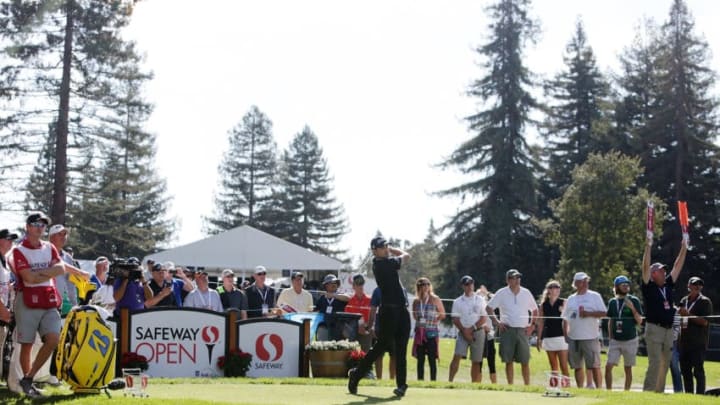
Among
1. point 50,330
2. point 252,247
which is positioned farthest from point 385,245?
point 252,247

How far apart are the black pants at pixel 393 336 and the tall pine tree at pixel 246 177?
61.9 meters

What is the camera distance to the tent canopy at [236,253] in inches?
1309

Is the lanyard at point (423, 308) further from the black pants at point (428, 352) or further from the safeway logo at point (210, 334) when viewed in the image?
the safeway logo at point (210, 334)

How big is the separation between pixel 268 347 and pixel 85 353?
16.6 feet

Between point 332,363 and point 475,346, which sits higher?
point 475,346

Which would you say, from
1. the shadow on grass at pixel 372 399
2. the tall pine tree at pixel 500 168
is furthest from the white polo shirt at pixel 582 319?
the tall pine tree at pixel 500 168

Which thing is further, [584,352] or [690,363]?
[584,352]

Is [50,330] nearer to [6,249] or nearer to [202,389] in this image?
[6,249]

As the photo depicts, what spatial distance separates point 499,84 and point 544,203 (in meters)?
7.63

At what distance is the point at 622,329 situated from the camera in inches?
575

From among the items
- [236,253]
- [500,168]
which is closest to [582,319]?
[236,253]

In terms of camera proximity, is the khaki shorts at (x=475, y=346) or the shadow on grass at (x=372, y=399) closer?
the shadow on grass at (x=372, y=399)

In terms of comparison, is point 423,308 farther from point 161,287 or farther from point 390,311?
point 390,311

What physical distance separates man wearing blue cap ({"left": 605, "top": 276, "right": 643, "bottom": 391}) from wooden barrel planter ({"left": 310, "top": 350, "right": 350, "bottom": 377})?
13.1 feet
